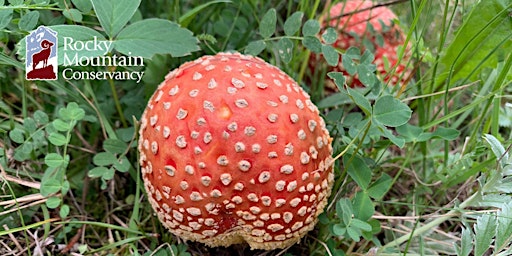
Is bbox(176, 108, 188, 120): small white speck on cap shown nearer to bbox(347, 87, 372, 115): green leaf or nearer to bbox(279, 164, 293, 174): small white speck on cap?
bbox(279, 164, 293, 174): small white speck on cap

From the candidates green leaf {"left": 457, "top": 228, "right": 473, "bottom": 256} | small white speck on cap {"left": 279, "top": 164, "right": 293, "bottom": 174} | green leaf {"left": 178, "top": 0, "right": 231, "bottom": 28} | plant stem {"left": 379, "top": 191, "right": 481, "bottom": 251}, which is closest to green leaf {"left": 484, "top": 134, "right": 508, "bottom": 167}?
plant stem {"left": 379, "top": 191, "right": 481, "bottom": 251}

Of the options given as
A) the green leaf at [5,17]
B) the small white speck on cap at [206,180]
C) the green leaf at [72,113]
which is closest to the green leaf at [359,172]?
the small white speck on cap at [206,180]

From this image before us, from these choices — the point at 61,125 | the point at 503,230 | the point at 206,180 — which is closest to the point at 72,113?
the point at 61,125

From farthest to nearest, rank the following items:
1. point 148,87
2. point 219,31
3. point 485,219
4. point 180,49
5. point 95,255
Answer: point 219,31 < point 148,87 < point 95,255 < point 180,49 < point 485,219

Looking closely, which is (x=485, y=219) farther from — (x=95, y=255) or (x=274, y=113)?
(x=95, y=255)

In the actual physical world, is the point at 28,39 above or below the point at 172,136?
above

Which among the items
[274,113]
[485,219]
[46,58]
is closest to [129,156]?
[46,58]
